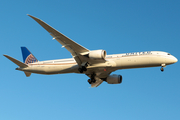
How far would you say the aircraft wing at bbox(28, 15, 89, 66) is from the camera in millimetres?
34156

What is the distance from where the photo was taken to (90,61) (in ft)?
128

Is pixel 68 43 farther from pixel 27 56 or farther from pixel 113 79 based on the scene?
pixel 113 79

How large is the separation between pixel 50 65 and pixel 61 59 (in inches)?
80.9

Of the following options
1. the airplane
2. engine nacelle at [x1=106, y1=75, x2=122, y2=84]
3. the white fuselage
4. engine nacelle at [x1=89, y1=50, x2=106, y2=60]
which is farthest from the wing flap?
engine nacelle at [x1=106, y1=75, x2=122, y2=84]

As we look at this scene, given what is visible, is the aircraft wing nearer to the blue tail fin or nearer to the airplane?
the airplane

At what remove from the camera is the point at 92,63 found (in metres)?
39.5

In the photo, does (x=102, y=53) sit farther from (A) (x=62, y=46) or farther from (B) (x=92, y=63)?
(A) (x=62, y=46)

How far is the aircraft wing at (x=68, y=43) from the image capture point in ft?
112

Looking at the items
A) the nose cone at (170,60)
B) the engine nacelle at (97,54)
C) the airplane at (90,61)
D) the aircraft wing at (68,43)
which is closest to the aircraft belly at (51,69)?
the airplane at (90,61)

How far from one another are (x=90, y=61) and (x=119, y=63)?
14.3 feet

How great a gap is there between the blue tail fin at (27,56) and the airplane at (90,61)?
1632 mm

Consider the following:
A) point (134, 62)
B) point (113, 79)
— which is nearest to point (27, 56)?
point (113, 79)

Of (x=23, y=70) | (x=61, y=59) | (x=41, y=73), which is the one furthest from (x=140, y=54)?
(x=23, y=70)

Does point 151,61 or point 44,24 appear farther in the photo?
point 151,61
